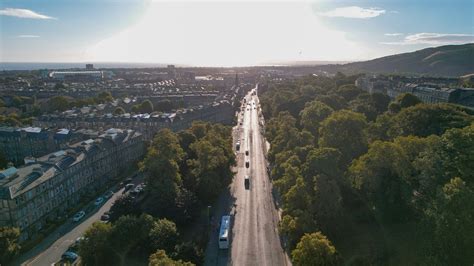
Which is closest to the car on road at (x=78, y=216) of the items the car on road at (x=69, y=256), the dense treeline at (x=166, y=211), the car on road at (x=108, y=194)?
the car on road at (x=108, y=194)

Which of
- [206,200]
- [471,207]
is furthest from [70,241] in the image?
[471,207]

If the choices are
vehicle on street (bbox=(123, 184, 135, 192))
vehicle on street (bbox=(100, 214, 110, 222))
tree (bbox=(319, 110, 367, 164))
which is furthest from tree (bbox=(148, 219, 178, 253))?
tree (bbox=(319, 110, 367, 164))

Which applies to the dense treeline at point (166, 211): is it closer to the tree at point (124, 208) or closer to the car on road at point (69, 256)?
the tree at point (124, 208)

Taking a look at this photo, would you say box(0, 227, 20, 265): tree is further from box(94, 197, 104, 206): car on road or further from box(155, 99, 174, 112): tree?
box(155, 99, 174, 112): tree

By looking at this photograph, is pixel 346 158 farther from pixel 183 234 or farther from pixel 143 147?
pixel 143 147

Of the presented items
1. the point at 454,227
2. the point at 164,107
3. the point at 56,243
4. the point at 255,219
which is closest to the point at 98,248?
the point at 56,243

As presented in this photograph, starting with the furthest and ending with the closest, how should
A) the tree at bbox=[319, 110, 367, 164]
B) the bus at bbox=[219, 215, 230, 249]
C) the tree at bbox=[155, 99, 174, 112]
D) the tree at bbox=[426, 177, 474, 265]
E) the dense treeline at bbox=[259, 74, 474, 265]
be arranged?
the tree at bbox=[155, 99, 174, 112], the tree at bbox=[319, 110, 367, 164], the bus at bbox=[219, 215, 230, 249], the dense treeline at bbox=[259, 74, 474, 265], the tree at bbox=[426, 177, 474, 265]

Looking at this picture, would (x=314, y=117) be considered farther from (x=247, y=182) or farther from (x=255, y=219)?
(x=255, y=219)
